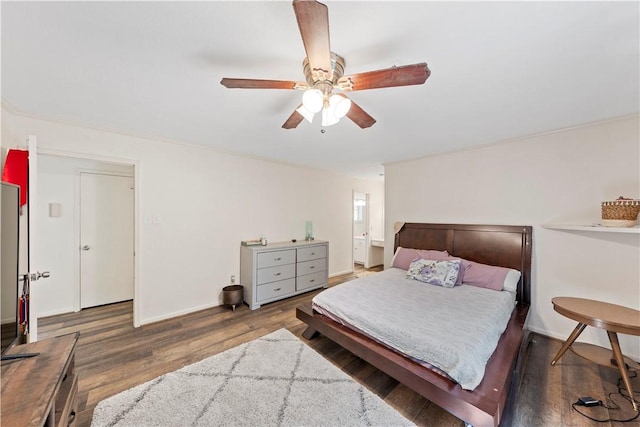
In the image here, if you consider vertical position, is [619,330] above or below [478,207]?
below

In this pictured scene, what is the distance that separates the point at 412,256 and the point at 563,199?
1.79m

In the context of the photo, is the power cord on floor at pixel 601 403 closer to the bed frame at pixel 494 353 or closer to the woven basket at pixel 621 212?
the bed frame at pixel 494 353

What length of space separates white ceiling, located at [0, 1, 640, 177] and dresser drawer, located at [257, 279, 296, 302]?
7.54ft

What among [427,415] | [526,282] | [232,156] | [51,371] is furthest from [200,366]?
[526,282]

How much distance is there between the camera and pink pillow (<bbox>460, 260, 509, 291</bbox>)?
2.71 m

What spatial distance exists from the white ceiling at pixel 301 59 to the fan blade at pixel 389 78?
203 millimetres

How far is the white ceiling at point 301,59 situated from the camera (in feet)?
3.75

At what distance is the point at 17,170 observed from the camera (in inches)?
79.0

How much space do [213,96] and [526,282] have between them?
152 inches

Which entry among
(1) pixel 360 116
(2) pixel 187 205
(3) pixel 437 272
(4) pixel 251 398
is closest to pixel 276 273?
(2) pixel 187 205

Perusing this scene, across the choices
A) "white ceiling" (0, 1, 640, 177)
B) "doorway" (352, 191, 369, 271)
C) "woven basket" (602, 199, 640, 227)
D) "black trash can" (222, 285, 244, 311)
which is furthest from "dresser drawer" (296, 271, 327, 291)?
"woven basket" (602, 199, 640, 227)

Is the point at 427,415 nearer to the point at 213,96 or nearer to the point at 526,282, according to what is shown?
the point at 526,282

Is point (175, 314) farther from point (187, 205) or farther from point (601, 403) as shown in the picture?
point (601, 403)

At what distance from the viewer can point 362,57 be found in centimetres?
146
